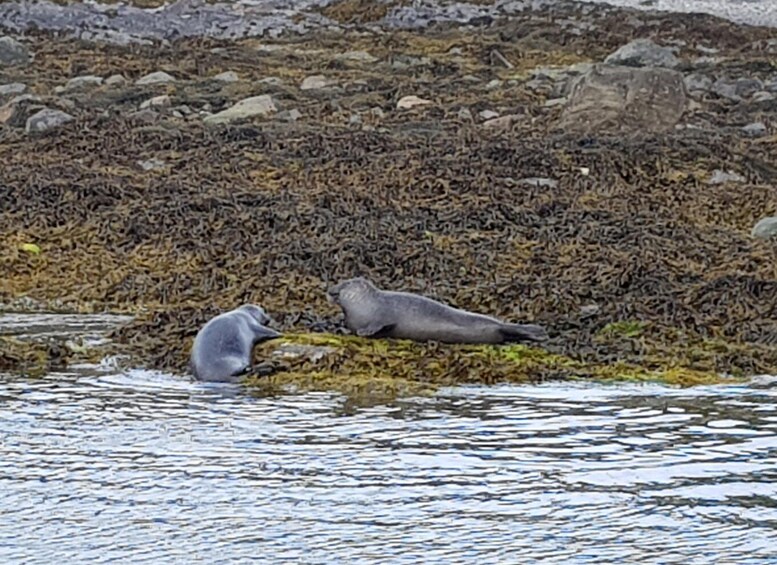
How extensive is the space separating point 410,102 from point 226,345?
1109cm

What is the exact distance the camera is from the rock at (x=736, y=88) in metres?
19.6

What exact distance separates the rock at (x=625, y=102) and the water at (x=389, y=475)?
8275 mm

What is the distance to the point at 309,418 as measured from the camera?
6699mm

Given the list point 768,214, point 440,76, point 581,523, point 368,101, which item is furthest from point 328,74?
point 581,523

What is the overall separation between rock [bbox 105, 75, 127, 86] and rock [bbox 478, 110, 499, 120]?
4762 millimetres

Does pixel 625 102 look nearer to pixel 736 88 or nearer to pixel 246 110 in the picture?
pixel 246 110

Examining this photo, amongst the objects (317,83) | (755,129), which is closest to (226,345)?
(755,129)

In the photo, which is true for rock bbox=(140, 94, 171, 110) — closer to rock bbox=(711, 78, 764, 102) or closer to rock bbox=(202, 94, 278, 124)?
rock bbox=(202, 94, 278, 124)

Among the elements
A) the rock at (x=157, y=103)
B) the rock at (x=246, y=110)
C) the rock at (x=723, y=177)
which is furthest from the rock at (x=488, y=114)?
the rock at (x=723, y=177)

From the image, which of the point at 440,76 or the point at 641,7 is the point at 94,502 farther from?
the point at 641,7

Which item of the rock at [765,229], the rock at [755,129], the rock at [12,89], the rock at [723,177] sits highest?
the rock at [12,89]

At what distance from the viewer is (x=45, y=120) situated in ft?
52.7

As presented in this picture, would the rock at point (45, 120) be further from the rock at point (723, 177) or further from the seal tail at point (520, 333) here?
the seal tail at point (520, 333)

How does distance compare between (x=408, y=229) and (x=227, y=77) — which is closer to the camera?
(x=408, y=229)
